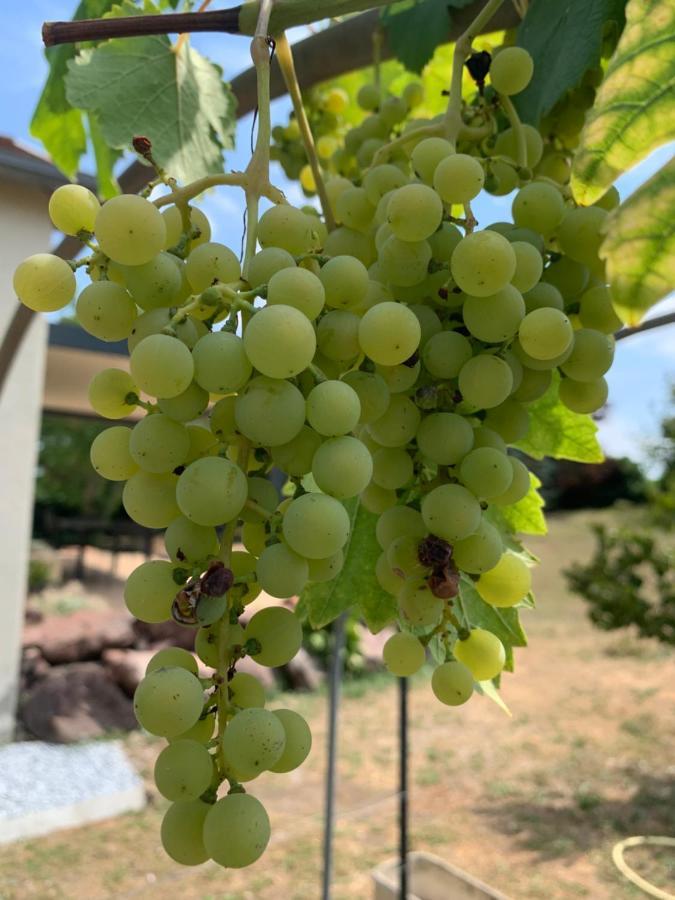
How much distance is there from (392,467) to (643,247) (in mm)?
205

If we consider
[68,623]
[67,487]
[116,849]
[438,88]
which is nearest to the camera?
[438,88]

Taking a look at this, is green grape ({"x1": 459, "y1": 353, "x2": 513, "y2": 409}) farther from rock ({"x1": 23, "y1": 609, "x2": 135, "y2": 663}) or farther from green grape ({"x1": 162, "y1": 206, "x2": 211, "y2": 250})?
rock ({"x1": 23, "y1": 609, "x2": 135, "y2": 663})

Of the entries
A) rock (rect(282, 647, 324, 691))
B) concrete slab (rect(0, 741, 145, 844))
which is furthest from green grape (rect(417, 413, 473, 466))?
rock (rect(282, 647, 324, 691))

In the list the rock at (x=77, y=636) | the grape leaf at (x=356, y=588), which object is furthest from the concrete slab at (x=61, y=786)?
the grape leaf at (x=356, y=588)

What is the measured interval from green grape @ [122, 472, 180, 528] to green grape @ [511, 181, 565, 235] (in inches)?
10.1

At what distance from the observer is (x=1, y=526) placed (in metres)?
5.18

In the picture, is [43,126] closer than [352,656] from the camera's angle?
Yes

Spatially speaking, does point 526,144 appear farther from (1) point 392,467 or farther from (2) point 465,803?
(2) point 465,803

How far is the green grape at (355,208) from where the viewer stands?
0.55 metres

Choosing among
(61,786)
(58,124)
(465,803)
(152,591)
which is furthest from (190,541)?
(465,803)

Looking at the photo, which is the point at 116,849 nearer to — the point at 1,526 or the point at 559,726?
the point at 1,526

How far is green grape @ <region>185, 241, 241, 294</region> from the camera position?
1.45 feet

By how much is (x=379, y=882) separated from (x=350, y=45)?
271 centimetres

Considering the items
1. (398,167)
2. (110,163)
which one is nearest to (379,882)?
(110,163)
